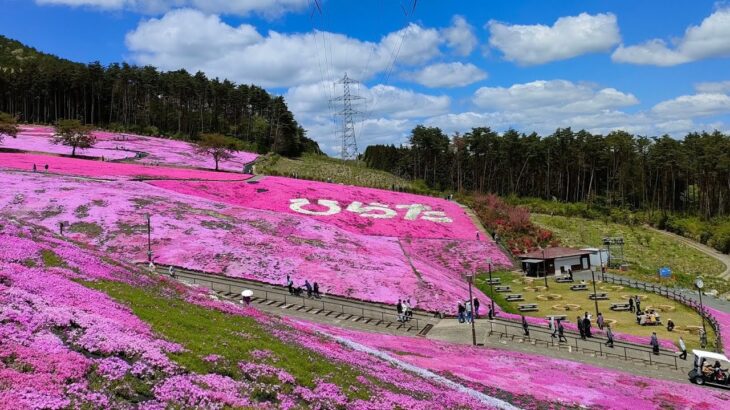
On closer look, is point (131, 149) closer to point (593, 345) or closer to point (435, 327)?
point (435, 327)

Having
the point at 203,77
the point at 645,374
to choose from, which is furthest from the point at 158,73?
the point at 645,374

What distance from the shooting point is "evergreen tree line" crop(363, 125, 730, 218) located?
349 feet

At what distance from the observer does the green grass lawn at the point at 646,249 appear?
60347 mm

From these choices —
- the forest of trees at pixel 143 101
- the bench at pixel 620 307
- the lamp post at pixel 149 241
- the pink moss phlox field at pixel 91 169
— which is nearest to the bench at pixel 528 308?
the bench at pixel 620 307

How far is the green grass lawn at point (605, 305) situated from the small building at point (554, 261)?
2271 millimetres

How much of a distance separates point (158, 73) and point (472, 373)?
145 meters

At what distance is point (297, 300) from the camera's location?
3622 cm

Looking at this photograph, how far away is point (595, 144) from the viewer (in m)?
114

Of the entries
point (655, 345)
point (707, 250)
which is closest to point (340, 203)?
point (655, 345)

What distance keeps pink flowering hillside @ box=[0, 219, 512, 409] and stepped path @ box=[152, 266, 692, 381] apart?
941 centimetres

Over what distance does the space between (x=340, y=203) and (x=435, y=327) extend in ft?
122

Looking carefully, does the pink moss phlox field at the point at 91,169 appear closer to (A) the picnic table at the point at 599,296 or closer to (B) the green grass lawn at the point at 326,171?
(B) the green grass lawn at the point at 326,171

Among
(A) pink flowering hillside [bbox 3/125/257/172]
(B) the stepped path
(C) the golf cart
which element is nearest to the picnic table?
(B) the stepped path

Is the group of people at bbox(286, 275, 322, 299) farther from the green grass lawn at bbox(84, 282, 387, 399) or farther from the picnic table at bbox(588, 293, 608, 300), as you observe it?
the picnic table at bbox(588, 293, 608, 300)
